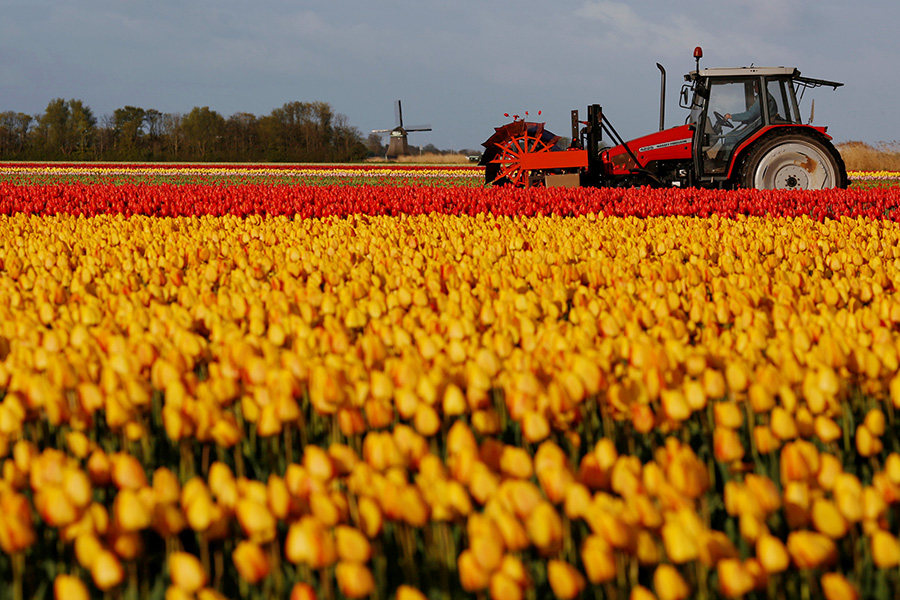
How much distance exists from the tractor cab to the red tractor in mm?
16

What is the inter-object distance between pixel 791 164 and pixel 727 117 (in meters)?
1.36

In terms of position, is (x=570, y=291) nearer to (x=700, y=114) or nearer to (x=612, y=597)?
(x=612, y=597)

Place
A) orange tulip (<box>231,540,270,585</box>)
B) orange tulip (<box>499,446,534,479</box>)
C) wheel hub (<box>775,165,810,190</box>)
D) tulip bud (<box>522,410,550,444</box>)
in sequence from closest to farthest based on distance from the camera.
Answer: orange tulip (<box>231,540,270,585</box>), orange tulip (<box>499,446,534,479</box>), tulip bud (<box>522,410,550,444</box>), wheel hub (<box>775,165,810,190</box>)

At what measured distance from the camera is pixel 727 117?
13578 millimetres

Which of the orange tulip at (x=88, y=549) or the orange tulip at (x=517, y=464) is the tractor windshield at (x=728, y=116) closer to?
the orange tulip at (x=517, y=464)

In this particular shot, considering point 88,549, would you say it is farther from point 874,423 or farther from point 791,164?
point 791,164

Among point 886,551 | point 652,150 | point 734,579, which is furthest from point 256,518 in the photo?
point 652,150

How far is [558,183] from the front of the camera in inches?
607

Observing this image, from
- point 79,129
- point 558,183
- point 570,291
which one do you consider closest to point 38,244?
point 570,291

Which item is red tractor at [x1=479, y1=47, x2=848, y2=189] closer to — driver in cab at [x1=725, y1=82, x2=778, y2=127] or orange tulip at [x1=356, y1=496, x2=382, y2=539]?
driver in cab at [x1=725, y1=82, x2=778, y2=127]

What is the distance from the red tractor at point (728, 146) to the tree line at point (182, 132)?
5019 cm

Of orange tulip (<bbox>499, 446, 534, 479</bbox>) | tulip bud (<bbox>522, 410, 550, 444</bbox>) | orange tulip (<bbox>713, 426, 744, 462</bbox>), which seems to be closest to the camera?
orange tulip (<bbox>499, 446, 534, 479</bbox>)

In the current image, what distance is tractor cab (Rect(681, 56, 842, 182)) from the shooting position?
44.2 ft

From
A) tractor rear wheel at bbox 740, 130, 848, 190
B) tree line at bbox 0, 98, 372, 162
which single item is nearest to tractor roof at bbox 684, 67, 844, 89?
tractor rear wheel at bbox 740, 130, 848, 190
